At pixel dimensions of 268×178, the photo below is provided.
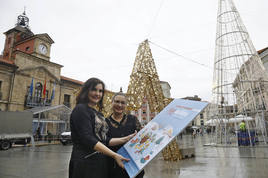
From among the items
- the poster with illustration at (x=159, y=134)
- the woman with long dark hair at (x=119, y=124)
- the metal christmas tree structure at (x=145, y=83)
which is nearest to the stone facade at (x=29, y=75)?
the metal christmas tree structure at (x=145, y=83)

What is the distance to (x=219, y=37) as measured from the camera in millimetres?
12141

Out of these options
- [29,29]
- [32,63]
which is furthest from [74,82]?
[29,29]

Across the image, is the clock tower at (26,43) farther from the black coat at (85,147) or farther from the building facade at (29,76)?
the black coat at (85,147)

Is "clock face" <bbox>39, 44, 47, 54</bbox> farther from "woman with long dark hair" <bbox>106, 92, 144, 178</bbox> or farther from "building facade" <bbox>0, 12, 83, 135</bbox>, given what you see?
"woman with long dark hair" <bbox>106, 92, 144, 178</bbox>

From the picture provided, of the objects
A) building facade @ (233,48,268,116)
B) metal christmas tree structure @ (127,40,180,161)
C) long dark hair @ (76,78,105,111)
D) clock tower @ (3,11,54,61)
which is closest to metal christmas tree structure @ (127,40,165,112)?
metal christmas tree structure @ (127,40,180,161)

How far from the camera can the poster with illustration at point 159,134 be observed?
1.33 m

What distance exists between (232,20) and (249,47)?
6.86 feet

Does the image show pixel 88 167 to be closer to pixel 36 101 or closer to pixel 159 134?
pixel 159 134

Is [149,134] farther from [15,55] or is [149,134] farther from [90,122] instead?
[15,55]

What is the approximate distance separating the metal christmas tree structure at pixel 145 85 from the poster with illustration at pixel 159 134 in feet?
15.9

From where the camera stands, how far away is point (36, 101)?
21.7 m

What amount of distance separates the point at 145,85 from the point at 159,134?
5.47 meters

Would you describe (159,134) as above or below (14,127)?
above

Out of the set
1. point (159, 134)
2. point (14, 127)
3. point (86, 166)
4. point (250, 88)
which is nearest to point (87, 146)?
point (86, 166)
